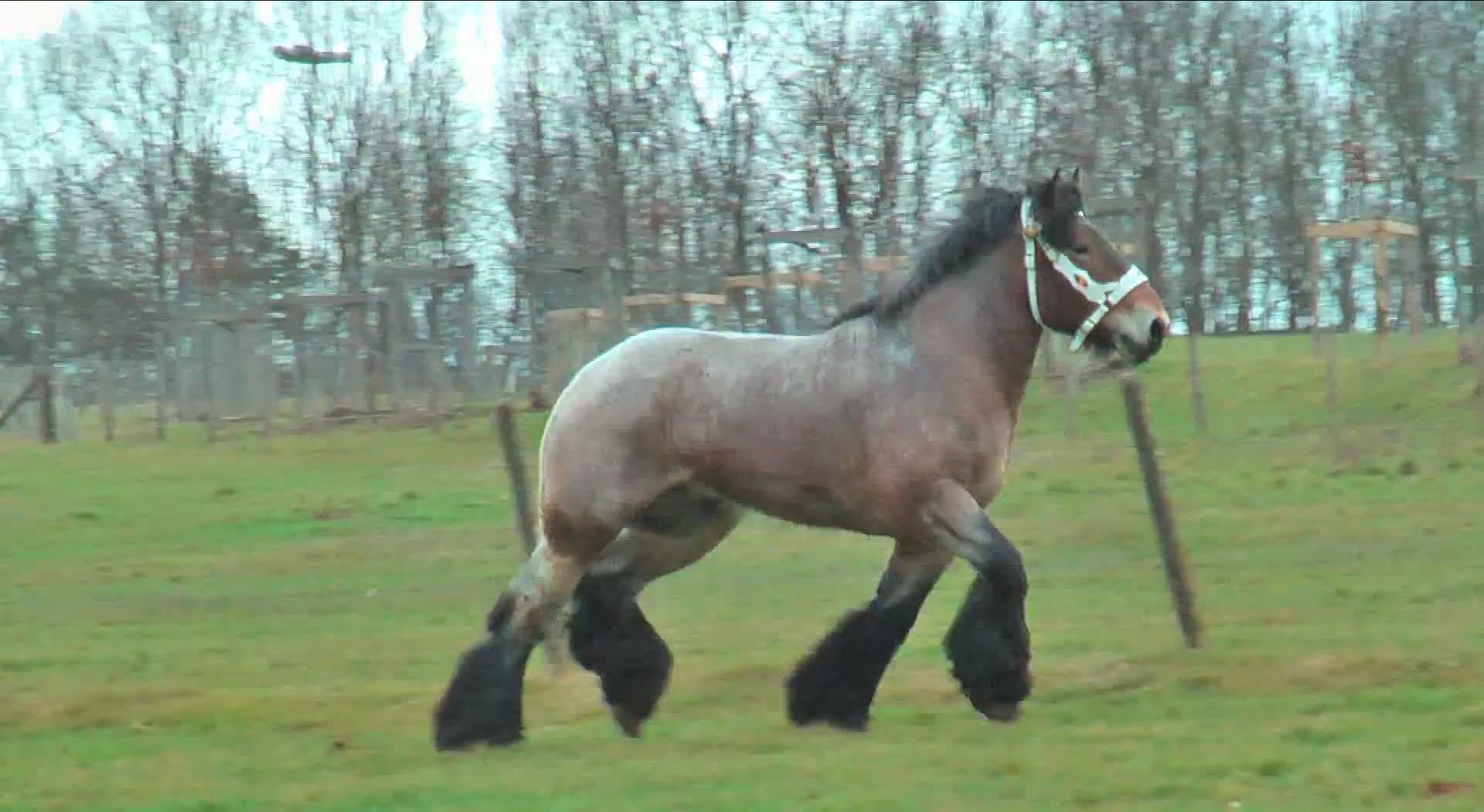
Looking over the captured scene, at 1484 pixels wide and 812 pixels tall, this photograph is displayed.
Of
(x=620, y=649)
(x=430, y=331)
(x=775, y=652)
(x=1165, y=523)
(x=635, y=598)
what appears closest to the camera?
(x=620, y=649)

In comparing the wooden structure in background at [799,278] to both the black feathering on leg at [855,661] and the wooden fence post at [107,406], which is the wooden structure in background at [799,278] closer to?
the wooden fence post at [107,406]

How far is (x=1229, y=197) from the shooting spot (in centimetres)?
4500

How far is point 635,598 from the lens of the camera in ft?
32.4

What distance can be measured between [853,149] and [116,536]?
1924 cm

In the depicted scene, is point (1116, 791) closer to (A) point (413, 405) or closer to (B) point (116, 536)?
(B) point (116, 536)

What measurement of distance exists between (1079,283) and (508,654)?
9.71ft

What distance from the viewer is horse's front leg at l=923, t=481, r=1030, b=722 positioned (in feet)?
28.3

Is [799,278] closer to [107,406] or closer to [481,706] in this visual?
[107,406]

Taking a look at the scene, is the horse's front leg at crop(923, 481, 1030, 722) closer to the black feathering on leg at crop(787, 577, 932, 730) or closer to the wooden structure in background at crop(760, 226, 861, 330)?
the black feathering on leg at crop(787, 577, 932, 730)

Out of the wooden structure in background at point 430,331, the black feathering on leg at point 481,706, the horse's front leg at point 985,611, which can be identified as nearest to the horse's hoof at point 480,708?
the black feathering on leg at point 481,706

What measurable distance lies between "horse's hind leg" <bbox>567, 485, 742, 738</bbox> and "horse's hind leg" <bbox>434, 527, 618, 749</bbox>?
8.3 inches

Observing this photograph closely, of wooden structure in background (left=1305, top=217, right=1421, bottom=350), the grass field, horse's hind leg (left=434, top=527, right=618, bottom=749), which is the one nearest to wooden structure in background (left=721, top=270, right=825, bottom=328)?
the grass field

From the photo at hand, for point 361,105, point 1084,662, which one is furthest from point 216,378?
point 1084,662

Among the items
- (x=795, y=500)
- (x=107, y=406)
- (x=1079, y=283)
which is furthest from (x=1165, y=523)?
(x=107, y=406)
